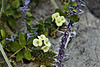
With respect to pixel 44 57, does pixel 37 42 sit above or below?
above

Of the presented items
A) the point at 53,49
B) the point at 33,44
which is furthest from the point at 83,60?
the point at 33,44

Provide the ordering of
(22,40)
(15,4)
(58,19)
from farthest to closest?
(15,4)
(58,19)
(22,40)

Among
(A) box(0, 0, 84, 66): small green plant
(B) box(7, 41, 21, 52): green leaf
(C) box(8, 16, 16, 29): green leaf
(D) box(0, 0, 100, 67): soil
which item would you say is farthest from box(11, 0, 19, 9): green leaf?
(B) box(7, 41, 21, 52): green leaf

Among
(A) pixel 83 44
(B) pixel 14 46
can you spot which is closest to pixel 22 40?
(B) pixel 14 46

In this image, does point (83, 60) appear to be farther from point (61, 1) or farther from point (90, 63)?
point (61, 1)

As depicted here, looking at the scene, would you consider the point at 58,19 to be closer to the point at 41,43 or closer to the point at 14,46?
the point at 41,43

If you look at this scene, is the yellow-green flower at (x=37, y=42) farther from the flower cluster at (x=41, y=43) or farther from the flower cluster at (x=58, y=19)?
the flower cluster at (x=58, y=19)

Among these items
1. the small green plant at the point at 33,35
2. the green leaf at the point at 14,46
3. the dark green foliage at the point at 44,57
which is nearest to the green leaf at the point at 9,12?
the small green plant at the point at 33,35
